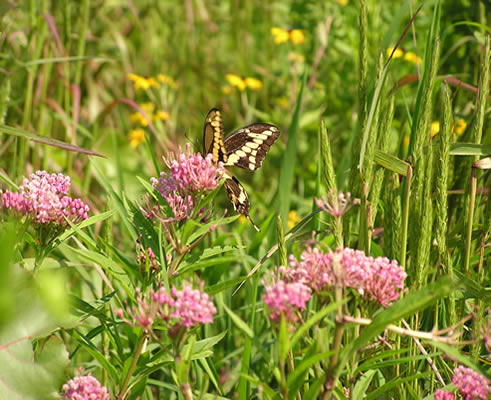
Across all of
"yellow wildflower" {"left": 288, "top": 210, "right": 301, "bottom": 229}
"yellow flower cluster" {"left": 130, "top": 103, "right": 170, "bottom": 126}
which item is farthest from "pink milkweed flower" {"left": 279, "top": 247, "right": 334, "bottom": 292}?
"yellow flower cluster" {"left": 130, "top": 103, "right": 170, "bottom": 126}

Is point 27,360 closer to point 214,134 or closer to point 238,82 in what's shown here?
point 214,134

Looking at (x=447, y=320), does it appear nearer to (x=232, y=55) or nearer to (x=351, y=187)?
(x=351, y=187)

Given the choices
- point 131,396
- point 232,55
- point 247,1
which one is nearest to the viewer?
point 131,396

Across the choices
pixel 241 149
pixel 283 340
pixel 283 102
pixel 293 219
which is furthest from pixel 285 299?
pixel 283 102

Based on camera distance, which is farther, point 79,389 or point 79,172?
point 79,172

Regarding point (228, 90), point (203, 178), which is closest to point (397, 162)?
point (203, 178)

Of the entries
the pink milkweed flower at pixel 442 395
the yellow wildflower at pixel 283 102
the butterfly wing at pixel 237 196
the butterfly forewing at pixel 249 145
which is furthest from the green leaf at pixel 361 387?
the yellow wildflower at pixel 283 102
